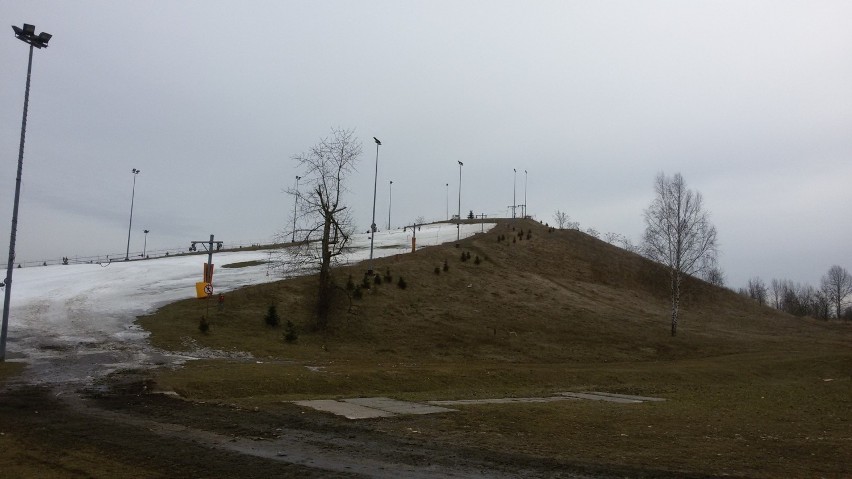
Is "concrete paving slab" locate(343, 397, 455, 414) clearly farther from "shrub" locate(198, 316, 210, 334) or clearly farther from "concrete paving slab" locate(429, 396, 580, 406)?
"shrub" locate(198, 316, 210, 334)

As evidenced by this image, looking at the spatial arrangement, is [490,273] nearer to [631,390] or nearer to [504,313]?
[504,313]

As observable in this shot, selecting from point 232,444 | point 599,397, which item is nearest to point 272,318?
point 599,397

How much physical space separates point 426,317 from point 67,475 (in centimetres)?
2931

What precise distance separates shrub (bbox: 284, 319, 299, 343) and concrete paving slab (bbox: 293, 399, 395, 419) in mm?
15448

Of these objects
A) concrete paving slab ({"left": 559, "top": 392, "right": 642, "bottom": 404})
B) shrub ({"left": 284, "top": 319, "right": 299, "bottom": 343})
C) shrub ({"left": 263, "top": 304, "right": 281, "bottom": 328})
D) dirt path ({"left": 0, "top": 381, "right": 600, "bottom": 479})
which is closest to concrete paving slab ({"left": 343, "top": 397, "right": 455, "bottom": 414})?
dirt path ({"left": 0, "top": 381, "right": 600, "bottom": 479})

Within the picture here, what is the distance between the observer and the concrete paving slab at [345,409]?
11523 mm

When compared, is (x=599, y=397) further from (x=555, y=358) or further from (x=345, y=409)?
(x=555, y=358)

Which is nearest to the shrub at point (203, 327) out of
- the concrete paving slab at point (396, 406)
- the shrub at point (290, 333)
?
the shrub at point (290, 333)

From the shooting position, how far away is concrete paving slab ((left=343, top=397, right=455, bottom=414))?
12148 millimetres

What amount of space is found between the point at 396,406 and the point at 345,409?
1.22 meters

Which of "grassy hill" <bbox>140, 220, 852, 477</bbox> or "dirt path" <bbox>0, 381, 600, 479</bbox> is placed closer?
"dirt path" <bbox>0, 381, 600, 479</bbox>

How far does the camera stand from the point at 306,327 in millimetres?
31938

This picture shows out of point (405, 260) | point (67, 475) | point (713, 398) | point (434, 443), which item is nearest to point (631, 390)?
point (713, 398)

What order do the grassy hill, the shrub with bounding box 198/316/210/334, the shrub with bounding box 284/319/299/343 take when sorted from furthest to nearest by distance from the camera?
the shrub with bounding box 284/319/299/343, the shrub with bounding box 198/316/210/334, the grassy hill
